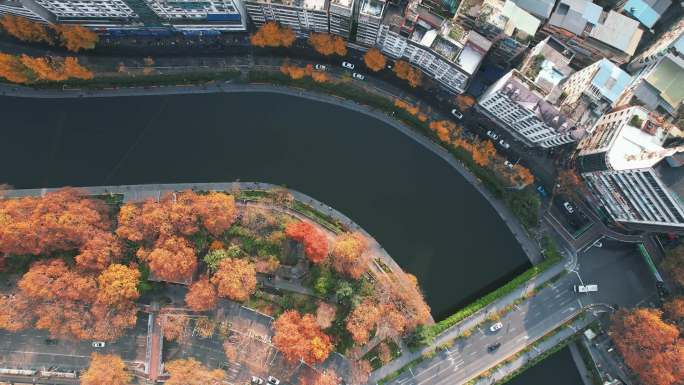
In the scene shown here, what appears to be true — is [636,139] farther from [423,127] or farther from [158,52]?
[158,52]

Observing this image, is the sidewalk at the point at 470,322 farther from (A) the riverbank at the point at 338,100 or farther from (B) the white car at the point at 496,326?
(A) the riverbank at the point at 338,100

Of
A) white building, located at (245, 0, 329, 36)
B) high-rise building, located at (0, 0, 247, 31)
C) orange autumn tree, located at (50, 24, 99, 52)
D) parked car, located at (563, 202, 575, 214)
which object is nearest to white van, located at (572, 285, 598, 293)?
parked car, located at (563, 202, 575, 214)

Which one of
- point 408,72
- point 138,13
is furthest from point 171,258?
point 408,72

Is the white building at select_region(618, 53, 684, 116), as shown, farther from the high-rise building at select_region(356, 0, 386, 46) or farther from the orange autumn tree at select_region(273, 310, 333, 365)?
the orange autumn tree at select_region(273, 310, 333, 365)

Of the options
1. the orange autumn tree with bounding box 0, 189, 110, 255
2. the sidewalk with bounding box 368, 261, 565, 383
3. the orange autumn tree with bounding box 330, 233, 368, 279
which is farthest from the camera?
the sidewalk with bounding box 368, 261, 565, 383

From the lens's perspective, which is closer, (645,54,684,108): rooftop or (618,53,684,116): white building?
(618,53,684,116): white building

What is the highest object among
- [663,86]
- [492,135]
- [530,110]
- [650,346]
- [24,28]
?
[24,28]

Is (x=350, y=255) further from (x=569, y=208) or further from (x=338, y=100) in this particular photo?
(x=569, y=208)
